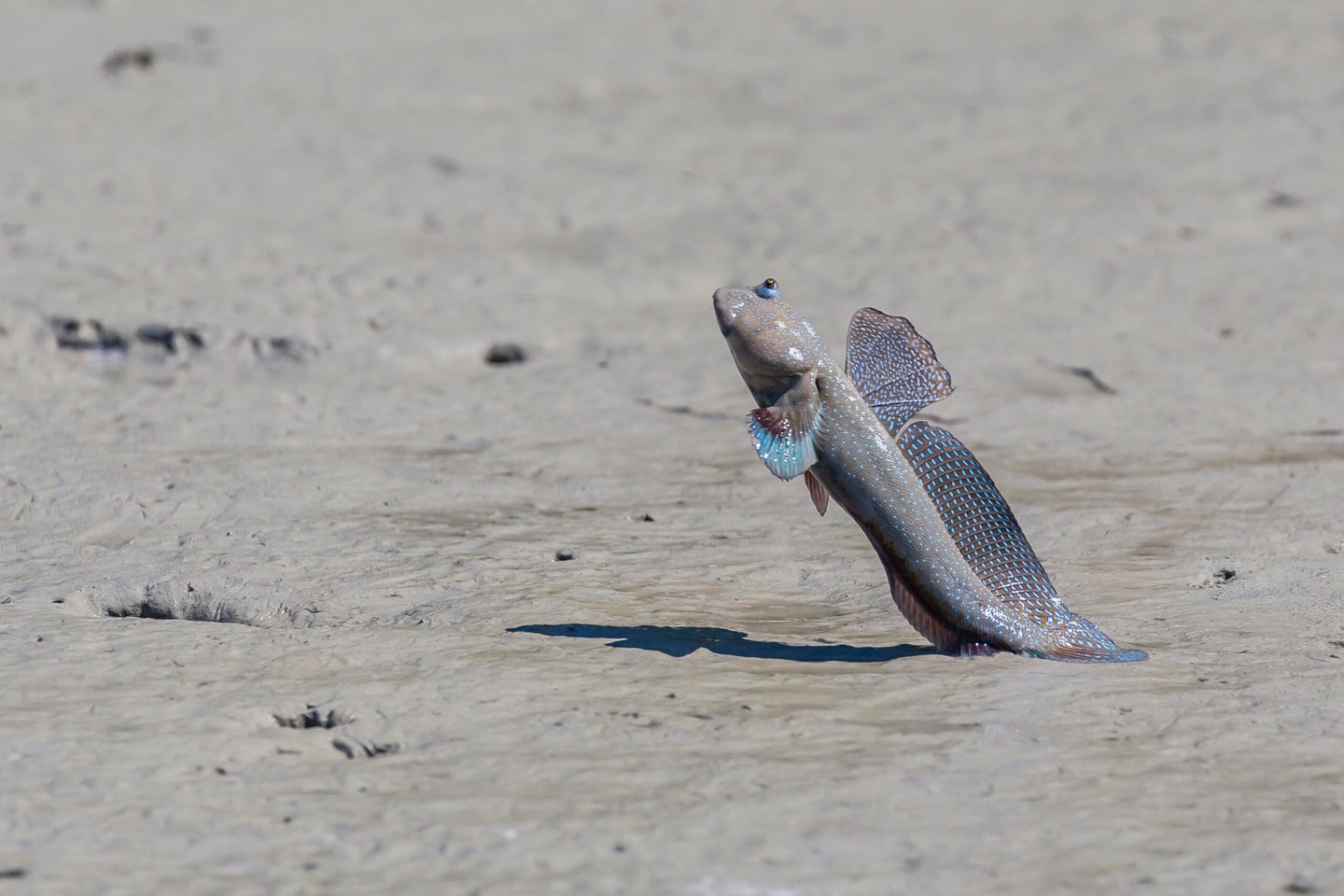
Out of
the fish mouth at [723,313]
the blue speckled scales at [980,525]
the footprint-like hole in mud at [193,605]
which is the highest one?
the fish mouth at [723,313]

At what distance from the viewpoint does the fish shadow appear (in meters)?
3.23

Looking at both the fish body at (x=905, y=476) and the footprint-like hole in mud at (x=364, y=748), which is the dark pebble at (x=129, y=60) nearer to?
the fish body at (x=905, y=476)

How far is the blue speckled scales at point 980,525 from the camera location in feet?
10.6

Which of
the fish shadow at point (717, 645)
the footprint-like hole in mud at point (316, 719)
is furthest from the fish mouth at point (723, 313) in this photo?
the footprint-like hole in mud at point (316, 719)

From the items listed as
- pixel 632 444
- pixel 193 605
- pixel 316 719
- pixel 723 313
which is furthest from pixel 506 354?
pixel 316 719

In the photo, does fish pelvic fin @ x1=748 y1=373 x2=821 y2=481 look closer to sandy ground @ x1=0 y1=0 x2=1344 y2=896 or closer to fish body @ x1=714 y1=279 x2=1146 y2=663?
fish body @ x1=714 y1=279 x2=1146 y2=663

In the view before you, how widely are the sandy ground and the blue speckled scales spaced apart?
0.46 feet

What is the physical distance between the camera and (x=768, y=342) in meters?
3.24

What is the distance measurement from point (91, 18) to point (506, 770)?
318 inches

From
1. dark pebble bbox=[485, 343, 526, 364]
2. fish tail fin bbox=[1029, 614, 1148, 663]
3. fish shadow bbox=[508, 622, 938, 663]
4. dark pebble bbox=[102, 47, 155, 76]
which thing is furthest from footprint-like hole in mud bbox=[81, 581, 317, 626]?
dark pebble bbox=[102, 47, 155, 76]

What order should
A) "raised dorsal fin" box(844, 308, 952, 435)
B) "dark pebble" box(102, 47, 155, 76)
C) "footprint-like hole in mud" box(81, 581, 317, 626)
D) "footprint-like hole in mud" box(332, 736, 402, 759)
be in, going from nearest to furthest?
1. "footprint-like hole in mud" box(332, 736, 402, 759)
2. "raised dorsal fin" box(844, 308, 952, 435)
3. "footprint-like hole in mud" box(81, 581, 317, 626)
4. "dark pebble" box(102, 47, 155, 76)

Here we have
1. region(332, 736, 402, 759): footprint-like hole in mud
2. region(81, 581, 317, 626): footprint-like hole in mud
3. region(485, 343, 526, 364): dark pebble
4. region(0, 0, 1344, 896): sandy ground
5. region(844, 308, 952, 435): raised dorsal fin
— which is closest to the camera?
region(0, 0, 1344, 896): sandy ground

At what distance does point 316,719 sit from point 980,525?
52.3 inches

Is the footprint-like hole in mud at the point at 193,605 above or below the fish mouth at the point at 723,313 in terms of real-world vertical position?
below
